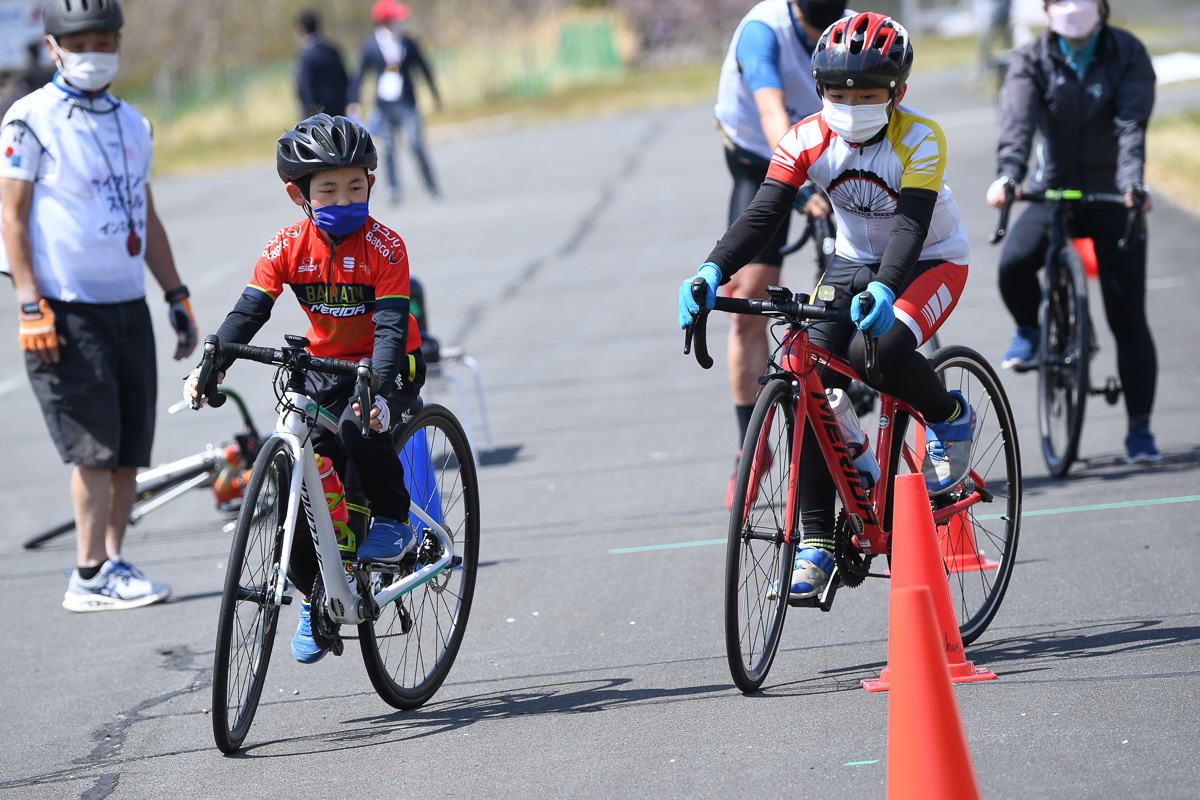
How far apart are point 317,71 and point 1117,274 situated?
50.0ft

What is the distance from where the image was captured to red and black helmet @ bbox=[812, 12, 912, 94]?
14.8 ft

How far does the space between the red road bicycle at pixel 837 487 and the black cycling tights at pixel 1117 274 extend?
2039 mm

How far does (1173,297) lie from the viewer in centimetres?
1054

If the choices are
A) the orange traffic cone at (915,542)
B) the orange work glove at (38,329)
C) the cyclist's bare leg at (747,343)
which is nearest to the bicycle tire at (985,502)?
the orange traffic cone at (915,542)

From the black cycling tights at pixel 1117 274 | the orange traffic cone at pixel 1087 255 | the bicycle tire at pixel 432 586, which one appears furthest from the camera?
the orange traffic cone at pixel 1087 255

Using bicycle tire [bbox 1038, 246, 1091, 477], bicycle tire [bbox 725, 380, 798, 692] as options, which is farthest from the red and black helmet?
bicycle tire [bbox 1038, 246, 1091, 477]

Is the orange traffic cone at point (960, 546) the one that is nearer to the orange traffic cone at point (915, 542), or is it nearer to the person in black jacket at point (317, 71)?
the orange traffic cone at point (915, 542)

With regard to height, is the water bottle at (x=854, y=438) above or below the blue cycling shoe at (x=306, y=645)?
above

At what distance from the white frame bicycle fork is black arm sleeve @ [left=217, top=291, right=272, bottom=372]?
9.2 inches

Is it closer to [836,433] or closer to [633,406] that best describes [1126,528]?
Answer: [836,433]

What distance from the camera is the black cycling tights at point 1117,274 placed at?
22.7ft

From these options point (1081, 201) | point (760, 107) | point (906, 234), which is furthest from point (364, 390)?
point (1081, 201)

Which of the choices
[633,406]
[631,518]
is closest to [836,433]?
[631,518]

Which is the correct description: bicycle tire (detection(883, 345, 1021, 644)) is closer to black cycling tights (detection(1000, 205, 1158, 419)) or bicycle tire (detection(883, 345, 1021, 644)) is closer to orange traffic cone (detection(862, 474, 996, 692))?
orange traffic cone (detection(862, 474, 996, 692))
